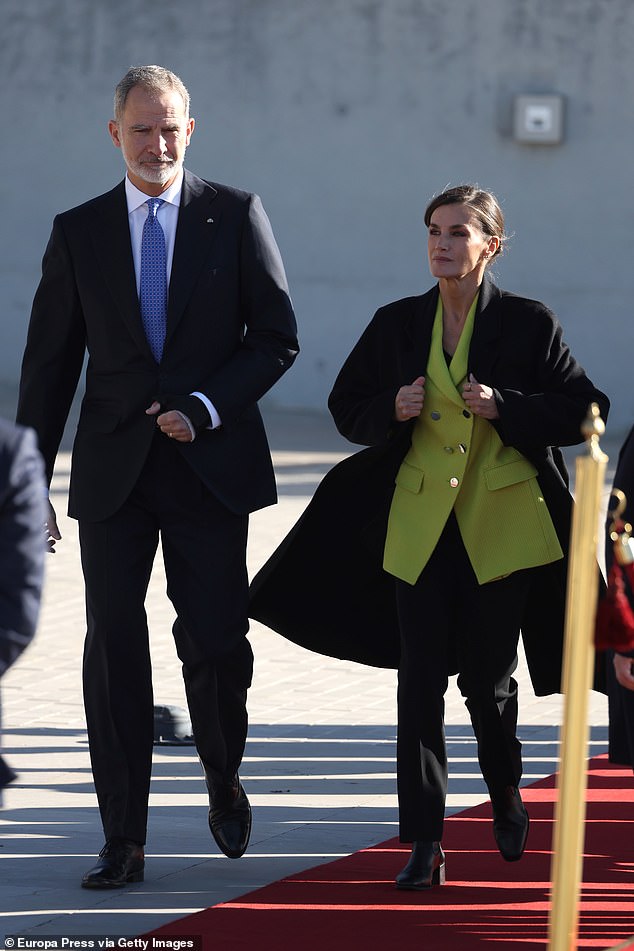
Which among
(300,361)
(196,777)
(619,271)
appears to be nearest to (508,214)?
(619,271)

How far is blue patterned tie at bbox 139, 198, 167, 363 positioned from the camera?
15.9 ft

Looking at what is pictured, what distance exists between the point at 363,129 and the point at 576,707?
16.7m

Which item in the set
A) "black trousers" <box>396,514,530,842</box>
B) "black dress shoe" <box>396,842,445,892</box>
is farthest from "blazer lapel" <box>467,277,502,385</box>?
"black dress shoe" <box>396,842,445,892</box>

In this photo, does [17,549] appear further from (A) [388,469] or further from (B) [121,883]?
(A) [388,469]

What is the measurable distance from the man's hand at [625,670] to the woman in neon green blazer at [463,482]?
0.93 m

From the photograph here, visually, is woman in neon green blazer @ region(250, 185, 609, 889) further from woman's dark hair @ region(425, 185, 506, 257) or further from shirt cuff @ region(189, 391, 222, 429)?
shirt cuff @ region(189, 391, 222, 429)

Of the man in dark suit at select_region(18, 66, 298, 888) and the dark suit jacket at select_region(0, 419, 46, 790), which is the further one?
the man in dark suit at select_region(18, 66, 298, 888)

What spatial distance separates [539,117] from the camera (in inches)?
726

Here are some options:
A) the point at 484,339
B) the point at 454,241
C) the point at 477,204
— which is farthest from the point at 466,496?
the point at 477,204

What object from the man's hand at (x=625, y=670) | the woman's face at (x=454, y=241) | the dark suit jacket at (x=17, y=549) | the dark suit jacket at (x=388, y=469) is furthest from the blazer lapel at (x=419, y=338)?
the dark suit jacket at (x=17, y=549)

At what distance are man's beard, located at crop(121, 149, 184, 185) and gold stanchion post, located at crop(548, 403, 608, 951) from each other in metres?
2.11

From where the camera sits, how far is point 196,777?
239 inches

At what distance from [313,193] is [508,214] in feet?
7.32

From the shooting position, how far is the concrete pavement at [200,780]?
15.1ft
